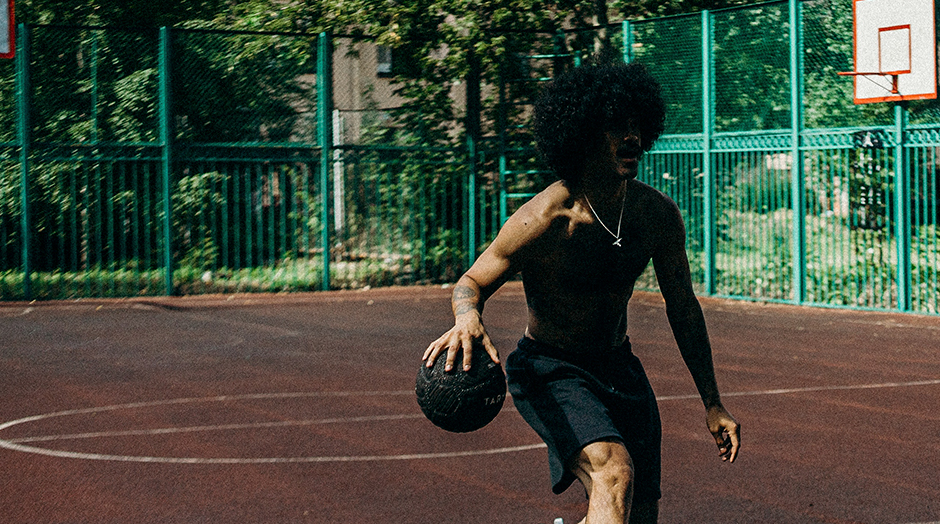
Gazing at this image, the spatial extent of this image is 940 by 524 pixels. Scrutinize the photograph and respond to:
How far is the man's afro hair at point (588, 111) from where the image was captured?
151 inches

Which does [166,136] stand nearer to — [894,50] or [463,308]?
[894,50]

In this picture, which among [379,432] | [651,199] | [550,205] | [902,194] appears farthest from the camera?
[902,194]

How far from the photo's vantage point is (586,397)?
12.1 ft

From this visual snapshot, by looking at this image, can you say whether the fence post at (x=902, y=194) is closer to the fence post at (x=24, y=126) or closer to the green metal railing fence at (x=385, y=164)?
the green metal railing fence at (x=385, y=164)

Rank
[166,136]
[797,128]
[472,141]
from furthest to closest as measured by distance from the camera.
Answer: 1. [472,141]
2. [166,136]
3. [797,128]

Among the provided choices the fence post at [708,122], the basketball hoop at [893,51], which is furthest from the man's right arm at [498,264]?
the fence post at [708,122]

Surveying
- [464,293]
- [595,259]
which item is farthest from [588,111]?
[464,293]

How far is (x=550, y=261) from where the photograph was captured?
3.79 meters

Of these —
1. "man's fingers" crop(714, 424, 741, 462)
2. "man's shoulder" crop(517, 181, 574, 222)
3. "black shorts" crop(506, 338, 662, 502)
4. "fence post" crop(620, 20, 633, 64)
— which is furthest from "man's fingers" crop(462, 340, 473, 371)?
"fence post" crop(620, 20, 633, 64)

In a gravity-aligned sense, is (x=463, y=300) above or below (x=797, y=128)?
Result: below

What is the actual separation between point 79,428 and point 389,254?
9616mm

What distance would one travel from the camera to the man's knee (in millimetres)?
3402

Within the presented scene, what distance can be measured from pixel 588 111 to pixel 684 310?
77 centimetres

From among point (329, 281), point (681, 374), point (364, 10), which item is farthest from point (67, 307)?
point (681, 374)
